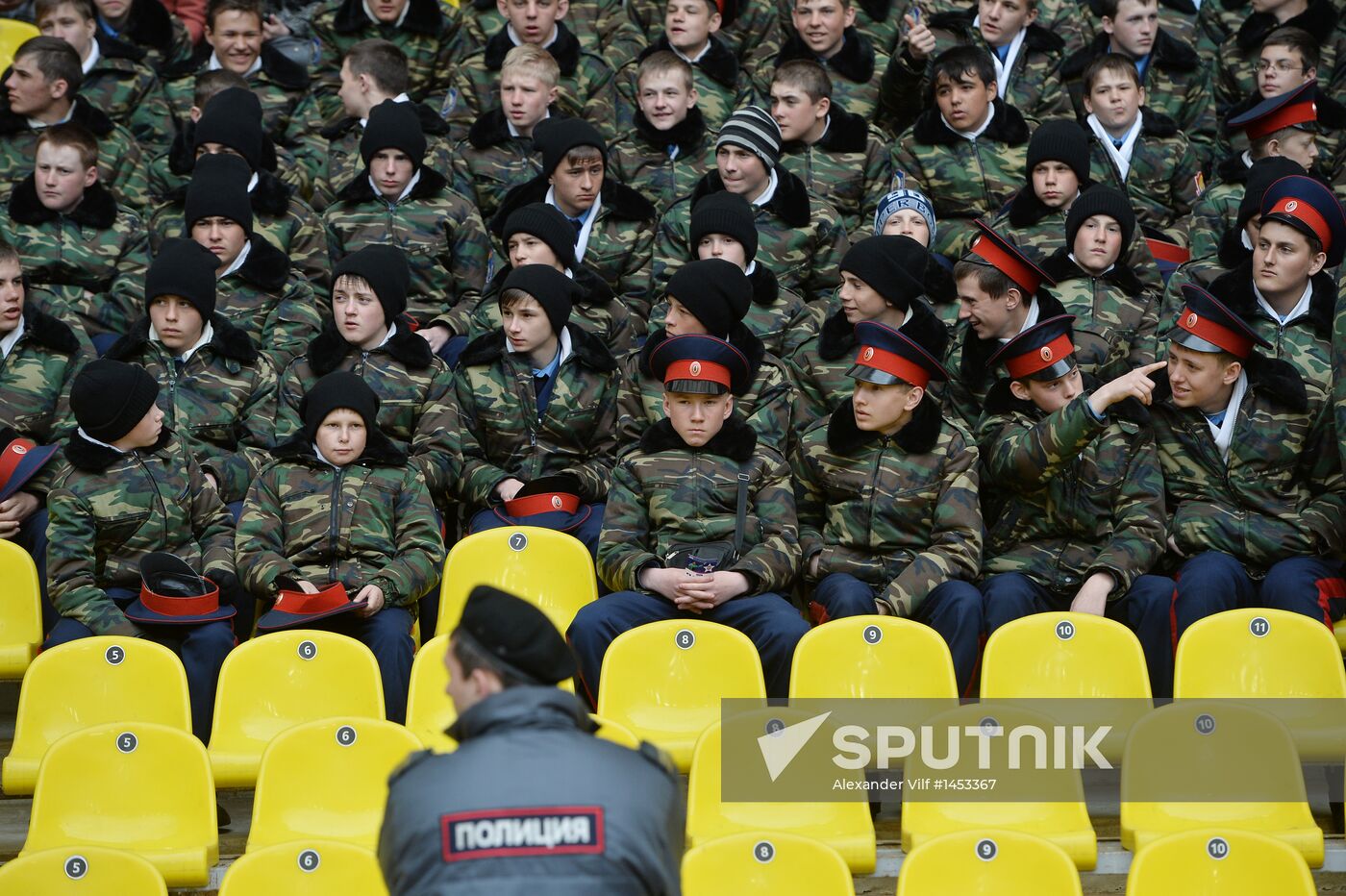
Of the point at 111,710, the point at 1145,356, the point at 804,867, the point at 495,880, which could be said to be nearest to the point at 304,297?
the point at 111,710

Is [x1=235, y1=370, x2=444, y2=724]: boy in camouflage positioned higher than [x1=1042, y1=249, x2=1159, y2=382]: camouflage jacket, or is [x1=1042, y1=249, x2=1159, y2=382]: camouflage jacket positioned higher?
[x1=1042, y1=249, x2=1159, y2=382]: camouflage jacket

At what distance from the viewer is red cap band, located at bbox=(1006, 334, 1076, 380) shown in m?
5.94

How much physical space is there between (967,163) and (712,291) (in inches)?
80.7

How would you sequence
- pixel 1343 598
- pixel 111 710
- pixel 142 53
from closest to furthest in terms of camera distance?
pixel 111 710, pixel 1343 598, pixel 142 53

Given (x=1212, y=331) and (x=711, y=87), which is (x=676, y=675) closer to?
(x=1212, y=331)

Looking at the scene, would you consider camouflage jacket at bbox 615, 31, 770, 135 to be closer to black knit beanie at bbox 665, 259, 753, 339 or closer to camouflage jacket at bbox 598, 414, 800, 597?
black knit beanie at bbox 665, 259, 753, 339

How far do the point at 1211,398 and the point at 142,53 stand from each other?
5850 mm

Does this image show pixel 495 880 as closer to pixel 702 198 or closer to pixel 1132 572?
pixel 1132 572

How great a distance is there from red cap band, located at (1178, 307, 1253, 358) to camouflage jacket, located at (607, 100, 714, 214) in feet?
9.14

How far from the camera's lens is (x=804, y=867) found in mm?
4199

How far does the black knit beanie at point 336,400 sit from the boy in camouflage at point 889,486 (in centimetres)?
154

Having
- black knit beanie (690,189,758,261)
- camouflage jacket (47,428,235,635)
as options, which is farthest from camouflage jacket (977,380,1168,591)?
camouflage jacket (47,428,235,635)

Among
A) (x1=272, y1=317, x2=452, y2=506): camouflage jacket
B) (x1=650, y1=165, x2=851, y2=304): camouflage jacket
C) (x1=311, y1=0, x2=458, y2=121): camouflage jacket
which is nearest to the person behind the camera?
(x1=272, y1=317, x2=452, y2=506): camouflage jacket

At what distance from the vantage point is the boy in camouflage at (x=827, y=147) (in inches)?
311
